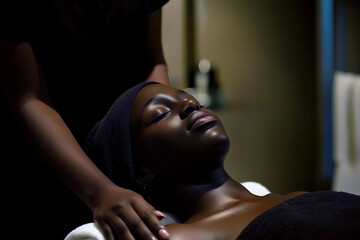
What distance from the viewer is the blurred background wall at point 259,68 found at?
263cm

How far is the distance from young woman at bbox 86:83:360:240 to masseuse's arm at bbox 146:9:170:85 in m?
0.11

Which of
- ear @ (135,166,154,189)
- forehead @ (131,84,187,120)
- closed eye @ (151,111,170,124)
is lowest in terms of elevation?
ear @ (135,166,154,189)

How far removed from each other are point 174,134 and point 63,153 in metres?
0.19

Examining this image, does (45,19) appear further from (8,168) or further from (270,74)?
(270,74)

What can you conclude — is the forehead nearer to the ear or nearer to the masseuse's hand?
the ear

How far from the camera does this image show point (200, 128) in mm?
960

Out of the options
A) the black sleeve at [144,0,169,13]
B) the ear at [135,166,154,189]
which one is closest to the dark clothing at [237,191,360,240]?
the ear at [135,166,154,189]

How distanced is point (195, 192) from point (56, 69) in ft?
1.17

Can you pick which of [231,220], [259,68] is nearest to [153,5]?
[231,220]

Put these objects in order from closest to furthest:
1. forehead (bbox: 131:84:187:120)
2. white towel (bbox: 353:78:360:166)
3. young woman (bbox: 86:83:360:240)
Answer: young woman (bbox: 86:83:360:240) → forehead (bbox: 131:84:187:120) → white towel (bbox: 353:78:360:166)

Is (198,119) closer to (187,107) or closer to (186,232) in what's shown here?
(187,107)

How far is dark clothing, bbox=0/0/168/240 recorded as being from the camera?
1.07m

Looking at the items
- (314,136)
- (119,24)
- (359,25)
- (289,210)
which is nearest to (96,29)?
(119,24)

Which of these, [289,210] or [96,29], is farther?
[96,29]
